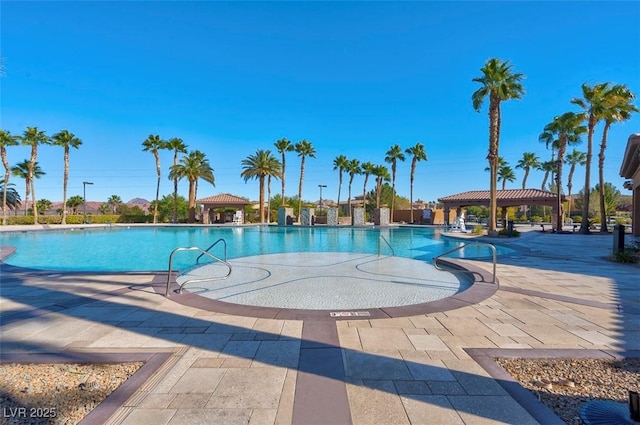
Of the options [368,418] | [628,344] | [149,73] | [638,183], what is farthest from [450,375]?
[149,73]

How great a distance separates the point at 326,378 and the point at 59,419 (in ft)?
6.72

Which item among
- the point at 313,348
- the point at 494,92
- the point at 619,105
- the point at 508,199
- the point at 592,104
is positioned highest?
the point at 494,92

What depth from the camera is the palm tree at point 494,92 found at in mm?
17234

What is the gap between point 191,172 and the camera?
34.9 m

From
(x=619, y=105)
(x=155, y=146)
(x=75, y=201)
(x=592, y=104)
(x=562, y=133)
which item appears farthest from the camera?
(x=75, y=201)

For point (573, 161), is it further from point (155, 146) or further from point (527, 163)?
point (155, 146)

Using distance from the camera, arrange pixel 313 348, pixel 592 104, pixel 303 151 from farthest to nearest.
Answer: pixel 303 151
pixel 592 104
pixel 313 348

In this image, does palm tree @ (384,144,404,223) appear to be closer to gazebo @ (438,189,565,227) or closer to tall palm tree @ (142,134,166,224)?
gazebo @ (438,189,565,227)

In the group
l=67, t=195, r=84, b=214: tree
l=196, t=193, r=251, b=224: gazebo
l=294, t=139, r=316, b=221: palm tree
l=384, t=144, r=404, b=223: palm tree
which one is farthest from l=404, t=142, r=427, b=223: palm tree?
l=67, t=195, r=84, b=214: tree

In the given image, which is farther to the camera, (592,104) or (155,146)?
(155,146)

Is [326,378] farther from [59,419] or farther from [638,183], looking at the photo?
[638,183]

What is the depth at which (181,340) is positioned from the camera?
3594 mm

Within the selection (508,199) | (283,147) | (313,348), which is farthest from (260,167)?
(313,348)

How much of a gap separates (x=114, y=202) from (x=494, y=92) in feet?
203
